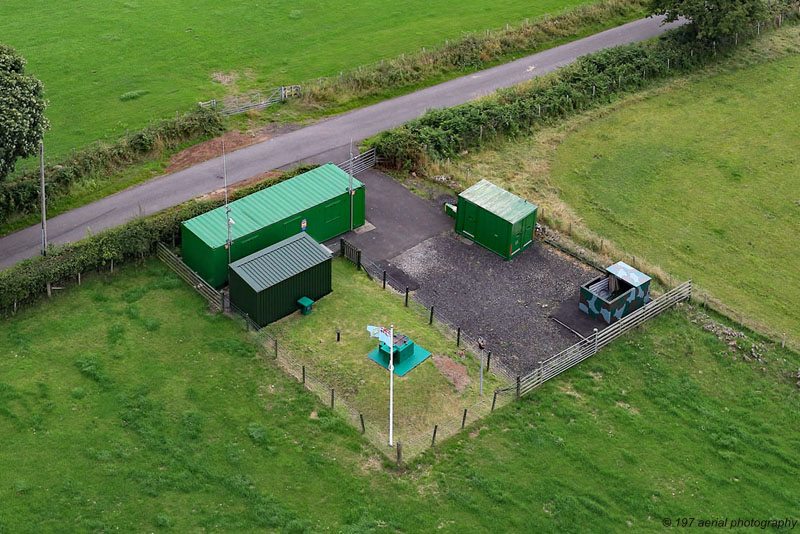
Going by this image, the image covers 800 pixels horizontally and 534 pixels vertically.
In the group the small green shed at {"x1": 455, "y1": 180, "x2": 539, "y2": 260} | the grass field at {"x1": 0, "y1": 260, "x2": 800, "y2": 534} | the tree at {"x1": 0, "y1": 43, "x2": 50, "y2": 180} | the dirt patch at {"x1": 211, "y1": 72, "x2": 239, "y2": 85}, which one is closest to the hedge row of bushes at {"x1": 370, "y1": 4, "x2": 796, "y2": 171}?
the small green shed at {"x1": 455, "y1": 180, "x2": 539, "y2": 260}

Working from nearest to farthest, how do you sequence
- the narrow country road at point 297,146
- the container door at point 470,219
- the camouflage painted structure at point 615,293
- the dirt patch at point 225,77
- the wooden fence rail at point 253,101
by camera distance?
1. the camouflage painted structure at point 615,293
2. the narrow country road at point 297,146
3. the container door at point 470,219
4. the wooden fence rail at point 253,101
5. the dirt patch at point 225,77

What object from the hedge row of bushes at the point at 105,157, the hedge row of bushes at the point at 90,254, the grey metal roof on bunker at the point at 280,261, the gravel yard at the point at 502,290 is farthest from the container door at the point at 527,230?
the hedge row of bushes at the point at 105,157

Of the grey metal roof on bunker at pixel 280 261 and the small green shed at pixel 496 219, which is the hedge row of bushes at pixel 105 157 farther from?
the small green shed at pixel 496 219

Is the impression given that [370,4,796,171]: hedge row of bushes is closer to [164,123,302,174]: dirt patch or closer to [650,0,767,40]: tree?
[650,0,767,40]: tree

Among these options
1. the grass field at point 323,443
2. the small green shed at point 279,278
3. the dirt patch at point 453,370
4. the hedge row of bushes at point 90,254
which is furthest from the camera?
the small green shed at point 279,278

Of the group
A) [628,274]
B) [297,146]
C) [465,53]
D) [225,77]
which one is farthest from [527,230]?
[225,77]

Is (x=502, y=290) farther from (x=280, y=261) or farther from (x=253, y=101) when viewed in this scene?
(x=253, y=101)
